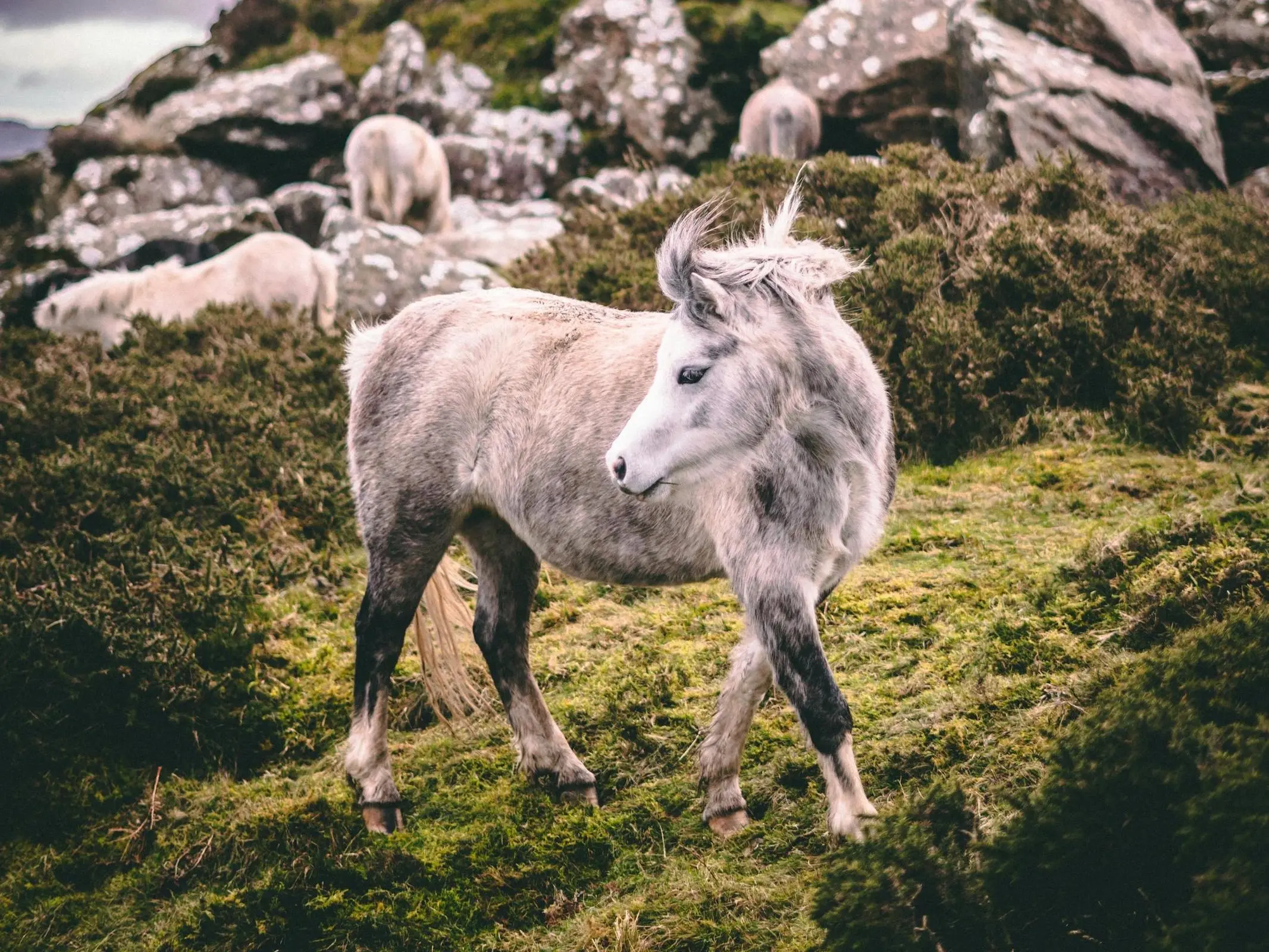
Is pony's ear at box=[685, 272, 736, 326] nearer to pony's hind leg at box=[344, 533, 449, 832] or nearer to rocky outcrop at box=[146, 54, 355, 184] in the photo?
pony's hind leg at box=[344, 533, 449, 832]

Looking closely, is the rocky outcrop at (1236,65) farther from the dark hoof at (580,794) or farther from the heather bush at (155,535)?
the dark hoof at (580,794)

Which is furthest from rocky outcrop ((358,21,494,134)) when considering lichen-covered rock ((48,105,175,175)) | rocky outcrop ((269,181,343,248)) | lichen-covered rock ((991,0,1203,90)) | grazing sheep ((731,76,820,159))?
lichen-covered rock ((991,0,1203,90))

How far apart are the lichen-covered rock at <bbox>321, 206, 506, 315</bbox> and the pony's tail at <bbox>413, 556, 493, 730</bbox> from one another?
639cm

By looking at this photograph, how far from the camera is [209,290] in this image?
1195 centimetres

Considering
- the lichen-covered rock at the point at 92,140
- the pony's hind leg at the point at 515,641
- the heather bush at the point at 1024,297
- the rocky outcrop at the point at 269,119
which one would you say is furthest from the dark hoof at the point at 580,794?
the lichen-covered rock at the point at 92,140

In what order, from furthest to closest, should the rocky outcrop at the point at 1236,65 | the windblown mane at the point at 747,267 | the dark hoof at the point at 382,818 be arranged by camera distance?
the rocky outcrop at the point at 1236,65 → the dark hoof at the point at 382,818 → the windblown mane at the point at 747,267

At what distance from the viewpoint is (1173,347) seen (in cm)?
683

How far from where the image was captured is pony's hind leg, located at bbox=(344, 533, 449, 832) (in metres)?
4.54

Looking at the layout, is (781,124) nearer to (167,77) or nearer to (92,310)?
(92,310)

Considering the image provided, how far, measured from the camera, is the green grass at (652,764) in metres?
3.73

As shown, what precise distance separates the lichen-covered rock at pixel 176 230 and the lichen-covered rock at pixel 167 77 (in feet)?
27.9

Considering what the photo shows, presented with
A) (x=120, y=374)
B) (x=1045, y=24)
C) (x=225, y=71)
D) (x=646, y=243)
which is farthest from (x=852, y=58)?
(x=225, y=71)

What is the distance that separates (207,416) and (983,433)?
5.85 metres

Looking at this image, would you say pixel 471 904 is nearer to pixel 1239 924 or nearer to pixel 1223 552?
pixel 1239 924
